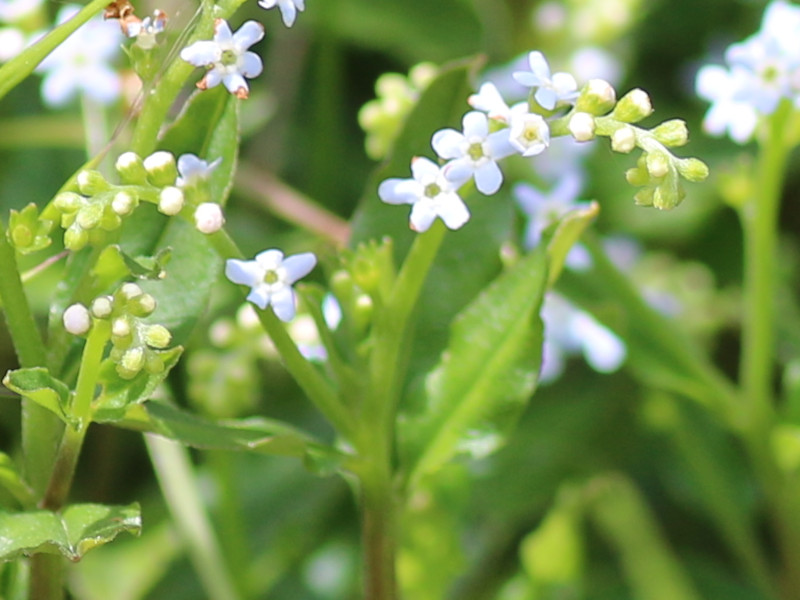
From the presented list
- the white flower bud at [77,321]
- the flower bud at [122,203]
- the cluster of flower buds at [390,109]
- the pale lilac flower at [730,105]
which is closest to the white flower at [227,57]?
the flower bud at [122,203]

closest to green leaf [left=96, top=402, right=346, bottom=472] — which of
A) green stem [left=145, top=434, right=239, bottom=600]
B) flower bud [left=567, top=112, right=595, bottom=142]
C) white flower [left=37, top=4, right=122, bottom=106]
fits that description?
flower bud [left=567, top=112, right=595, bottom=142]

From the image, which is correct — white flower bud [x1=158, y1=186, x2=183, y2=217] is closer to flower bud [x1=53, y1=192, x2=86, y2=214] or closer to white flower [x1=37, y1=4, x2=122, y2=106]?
flower bud [x1=53, y1=192, x2=86, y2=214]

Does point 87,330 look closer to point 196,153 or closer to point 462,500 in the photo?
point 196,153

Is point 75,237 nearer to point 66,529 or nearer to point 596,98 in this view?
point 66,529

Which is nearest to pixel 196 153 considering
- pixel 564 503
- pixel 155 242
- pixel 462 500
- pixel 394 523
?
pixel 155 242

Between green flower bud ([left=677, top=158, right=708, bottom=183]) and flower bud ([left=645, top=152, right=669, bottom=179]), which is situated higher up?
flower bud ([left=645, top=152, right=669, bottom=179])
